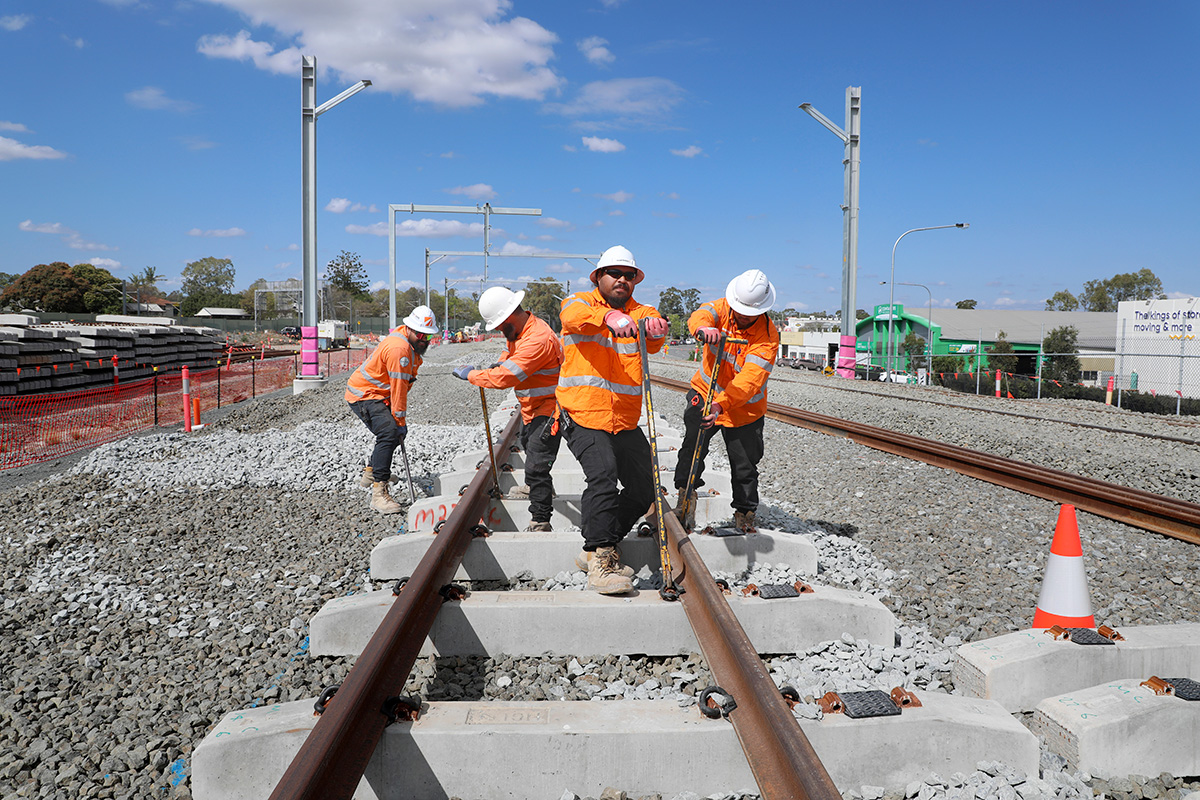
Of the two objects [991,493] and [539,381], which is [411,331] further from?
[991,493]

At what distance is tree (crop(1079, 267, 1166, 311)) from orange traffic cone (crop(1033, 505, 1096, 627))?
11664 centimetres

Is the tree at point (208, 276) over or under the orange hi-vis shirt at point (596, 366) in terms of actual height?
over

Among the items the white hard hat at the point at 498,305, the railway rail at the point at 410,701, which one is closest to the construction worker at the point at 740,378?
the white hard hat at the point at 498,305

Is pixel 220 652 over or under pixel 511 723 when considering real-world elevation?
under

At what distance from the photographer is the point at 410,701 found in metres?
2.57

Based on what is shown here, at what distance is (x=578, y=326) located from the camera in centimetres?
400

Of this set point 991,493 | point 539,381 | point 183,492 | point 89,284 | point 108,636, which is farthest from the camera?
point 89,284

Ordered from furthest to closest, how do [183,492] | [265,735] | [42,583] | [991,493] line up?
1. [183,492]
2. [991,493]
3. [42,583]
4. [265,735]

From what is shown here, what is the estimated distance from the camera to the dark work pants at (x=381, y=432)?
6.59 meters

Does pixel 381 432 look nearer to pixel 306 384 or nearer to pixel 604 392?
pixel 604 392

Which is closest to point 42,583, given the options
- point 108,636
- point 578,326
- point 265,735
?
point 108,636

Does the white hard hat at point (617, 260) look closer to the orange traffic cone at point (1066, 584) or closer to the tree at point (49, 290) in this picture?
the orange traffic cone at point (1066, 584)

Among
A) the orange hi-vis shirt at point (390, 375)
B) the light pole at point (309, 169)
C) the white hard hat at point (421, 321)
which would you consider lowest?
the orange hi-vis shirt at point (390, 375)

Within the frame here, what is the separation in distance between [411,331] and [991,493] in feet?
17.4
